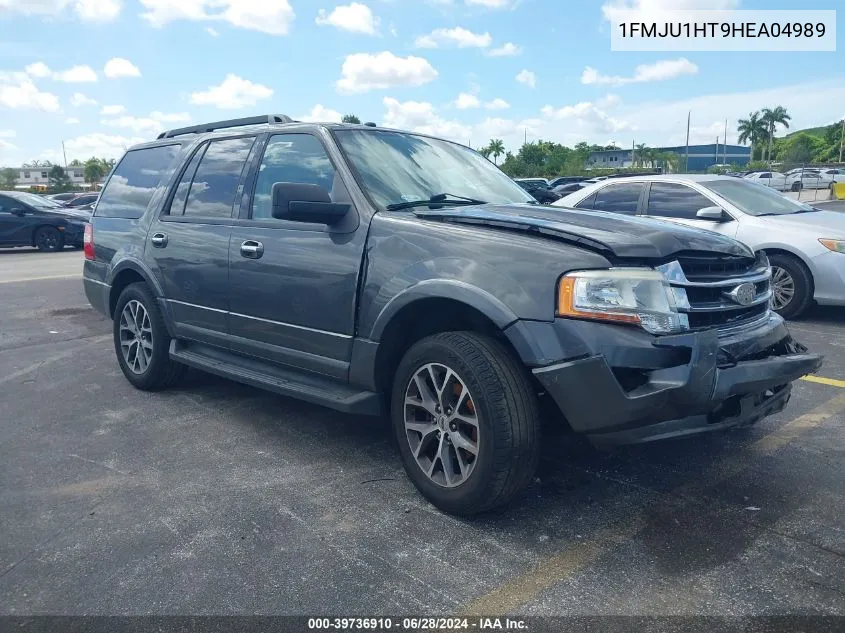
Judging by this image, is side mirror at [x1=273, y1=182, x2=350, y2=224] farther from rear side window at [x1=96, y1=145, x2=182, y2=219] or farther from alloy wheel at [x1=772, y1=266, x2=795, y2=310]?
alloy wheel at [x1=772, y1=266, x2=795, y2=310]

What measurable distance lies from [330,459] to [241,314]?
1.03 m

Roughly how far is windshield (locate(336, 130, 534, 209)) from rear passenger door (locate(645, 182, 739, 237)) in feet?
11.8

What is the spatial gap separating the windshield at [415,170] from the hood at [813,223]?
4.03 metres

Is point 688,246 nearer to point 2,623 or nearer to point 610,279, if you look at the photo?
point 610,279

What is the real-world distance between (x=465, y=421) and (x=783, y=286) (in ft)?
18.4

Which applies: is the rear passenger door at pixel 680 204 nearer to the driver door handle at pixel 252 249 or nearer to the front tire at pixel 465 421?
the driver door handle at pixel 252 249

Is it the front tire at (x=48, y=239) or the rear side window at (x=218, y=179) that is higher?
the rear side window at (x=218, y=179)

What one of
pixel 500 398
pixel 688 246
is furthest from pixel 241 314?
pixel 688 246

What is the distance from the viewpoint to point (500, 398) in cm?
294

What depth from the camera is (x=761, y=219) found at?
7492 mm

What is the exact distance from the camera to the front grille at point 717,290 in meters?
2.99

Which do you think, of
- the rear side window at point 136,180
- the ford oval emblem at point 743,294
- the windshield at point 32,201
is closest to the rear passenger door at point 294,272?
the rear side window at point 136,180

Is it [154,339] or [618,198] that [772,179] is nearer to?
[618,198]

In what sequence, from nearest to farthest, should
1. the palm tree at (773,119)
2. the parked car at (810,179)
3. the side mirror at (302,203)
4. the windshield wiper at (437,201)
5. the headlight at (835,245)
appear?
1. the side mirror at (302,203)
2. the windshield wiper at (437,201)
3. the headlight at (835,245)
4. the parked car at (810,179)
5. the palm tree at (773,119)
